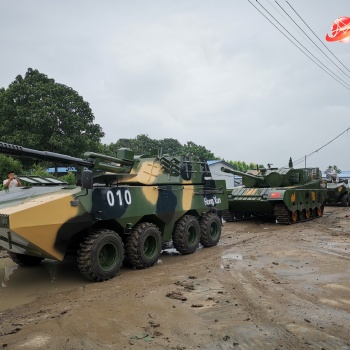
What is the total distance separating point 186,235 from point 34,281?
3.29 metres

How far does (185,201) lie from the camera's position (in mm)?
8812

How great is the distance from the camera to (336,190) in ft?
67.1

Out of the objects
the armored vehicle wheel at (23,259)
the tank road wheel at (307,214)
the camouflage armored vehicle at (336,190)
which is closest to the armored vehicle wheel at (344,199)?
the camouflage armored vehicle at (336,190)

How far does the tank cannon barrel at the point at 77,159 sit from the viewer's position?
6.02m

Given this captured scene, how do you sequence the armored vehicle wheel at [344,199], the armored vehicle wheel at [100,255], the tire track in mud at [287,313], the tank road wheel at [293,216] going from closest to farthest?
the tire track in mud at [287,313] → the armored vehicle wheel at [100,255] → the tank road wheel at [293,216] → the armored vehicle wheel at [344,199]

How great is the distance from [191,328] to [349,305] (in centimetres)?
210

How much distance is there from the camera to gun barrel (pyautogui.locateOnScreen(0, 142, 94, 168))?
591cm

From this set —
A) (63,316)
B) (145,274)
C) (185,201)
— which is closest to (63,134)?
(185,201)

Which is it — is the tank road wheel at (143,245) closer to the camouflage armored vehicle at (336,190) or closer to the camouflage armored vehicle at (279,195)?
the camouflage armored vehicle at (279,195)

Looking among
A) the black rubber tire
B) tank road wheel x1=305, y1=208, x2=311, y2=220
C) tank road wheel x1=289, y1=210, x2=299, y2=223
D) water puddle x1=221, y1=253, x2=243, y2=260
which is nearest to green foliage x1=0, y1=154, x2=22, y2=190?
the black rubber tire

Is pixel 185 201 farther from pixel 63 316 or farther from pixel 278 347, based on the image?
pixel 278 347

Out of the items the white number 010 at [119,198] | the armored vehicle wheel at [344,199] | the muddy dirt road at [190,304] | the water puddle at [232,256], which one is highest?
the white number 010 at [119,198]

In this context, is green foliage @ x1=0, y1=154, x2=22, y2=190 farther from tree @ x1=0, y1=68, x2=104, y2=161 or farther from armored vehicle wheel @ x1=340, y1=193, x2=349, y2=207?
Answer: armored vehicle wheel @ x1=340, y1=193, x2=349, y2=207

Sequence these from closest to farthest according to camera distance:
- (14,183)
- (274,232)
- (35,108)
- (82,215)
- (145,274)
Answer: (82,215) < (145,274) < (14,183) < (274,232) < (35,108)
